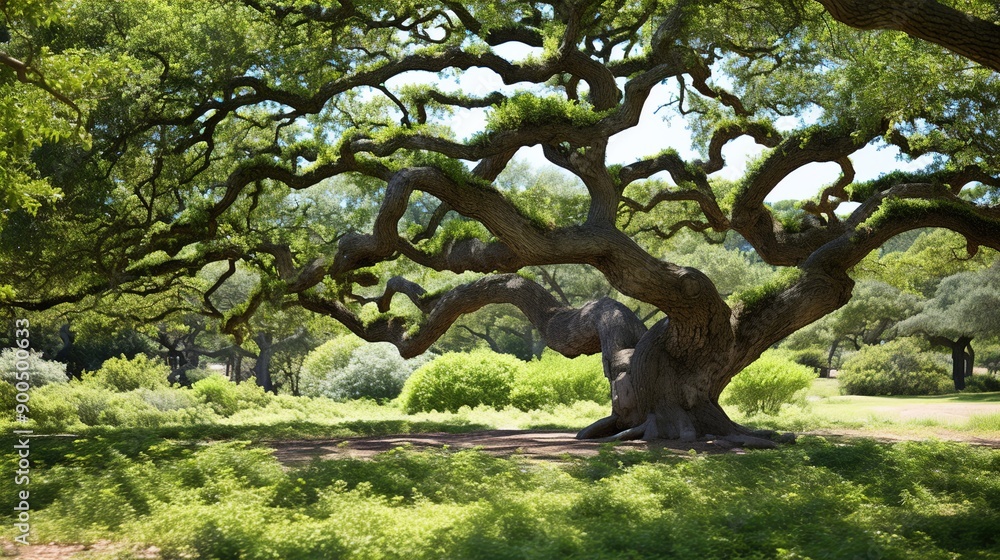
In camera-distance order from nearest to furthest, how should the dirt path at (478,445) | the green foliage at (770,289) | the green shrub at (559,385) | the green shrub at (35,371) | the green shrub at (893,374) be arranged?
the dirt path at (478,445) → the green foliage at (770,289) → the green shrub at (559,385) → the green shrub at (35,371) → the green shrub at (893,374)

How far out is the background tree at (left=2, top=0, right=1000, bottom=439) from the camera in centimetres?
1059

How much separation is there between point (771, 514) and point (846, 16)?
137 inches

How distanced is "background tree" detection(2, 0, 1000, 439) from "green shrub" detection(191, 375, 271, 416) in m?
6.65

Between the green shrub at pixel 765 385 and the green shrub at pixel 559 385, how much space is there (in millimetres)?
3812

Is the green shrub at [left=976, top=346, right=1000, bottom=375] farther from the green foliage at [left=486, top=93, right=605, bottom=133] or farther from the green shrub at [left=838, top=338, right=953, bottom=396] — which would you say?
the green foliage at [left=486, top=93, right=605, bottom=133]

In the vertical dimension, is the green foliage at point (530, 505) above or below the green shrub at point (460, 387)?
below

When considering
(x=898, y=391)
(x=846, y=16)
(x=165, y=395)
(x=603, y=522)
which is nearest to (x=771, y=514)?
(x=603, y=522)

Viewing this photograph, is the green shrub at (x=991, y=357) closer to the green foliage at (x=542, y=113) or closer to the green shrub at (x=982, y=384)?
the green shrub at (x=982, y=384)

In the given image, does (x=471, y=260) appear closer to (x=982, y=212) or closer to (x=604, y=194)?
(x=604, y=194)

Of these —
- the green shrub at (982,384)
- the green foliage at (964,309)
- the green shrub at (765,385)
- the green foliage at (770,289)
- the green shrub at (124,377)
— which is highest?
the green foliage at (964,309)

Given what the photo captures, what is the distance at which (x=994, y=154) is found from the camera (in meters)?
10.7

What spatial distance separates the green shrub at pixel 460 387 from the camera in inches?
809

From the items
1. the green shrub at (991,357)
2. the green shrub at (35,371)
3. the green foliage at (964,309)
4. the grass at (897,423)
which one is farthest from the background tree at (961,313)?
the green shrub at (35,371)

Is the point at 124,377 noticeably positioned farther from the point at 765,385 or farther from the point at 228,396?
the point at 765,385
